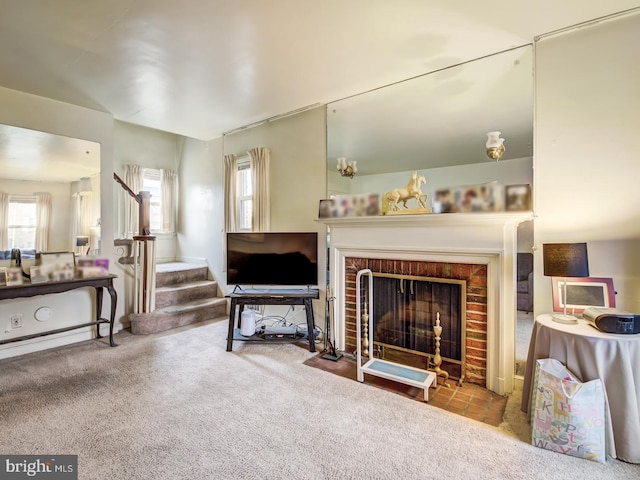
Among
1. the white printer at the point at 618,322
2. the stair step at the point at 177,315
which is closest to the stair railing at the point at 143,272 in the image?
the stair step at the point at 177,315

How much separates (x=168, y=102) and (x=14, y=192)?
5.73ft

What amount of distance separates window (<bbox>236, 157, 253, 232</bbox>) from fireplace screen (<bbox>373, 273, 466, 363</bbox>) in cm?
213

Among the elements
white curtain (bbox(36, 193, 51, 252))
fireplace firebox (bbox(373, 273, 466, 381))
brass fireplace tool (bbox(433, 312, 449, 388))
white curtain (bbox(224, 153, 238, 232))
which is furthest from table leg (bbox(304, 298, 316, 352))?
white curtain (bbox(36, 193, 51, 252))

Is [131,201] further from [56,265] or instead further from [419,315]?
[419,315]

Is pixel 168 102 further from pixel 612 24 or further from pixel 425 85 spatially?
pixel 612 24

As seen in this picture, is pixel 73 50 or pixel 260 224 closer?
pixel 73 50

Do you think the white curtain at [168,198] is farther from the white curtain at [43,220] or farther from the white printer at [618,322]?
the white printer at [618,322]

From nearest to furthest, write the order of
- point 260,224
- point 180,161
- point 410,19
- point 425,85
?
point 410,19 → point 425,85 → point 260,224 → point 180,161

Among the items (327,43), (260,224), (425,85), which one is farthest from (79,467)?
(425,85)

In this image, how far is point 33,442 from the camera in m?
1.79

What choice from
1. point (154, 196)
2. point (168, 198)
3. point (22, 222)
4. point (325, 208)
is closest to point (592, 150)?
point (325, 208)

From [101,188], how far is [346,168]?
2.87 meters

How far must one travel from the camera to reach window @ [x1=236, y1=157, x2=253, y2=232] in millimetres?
4254

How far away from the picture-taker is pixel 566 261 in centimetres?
192
